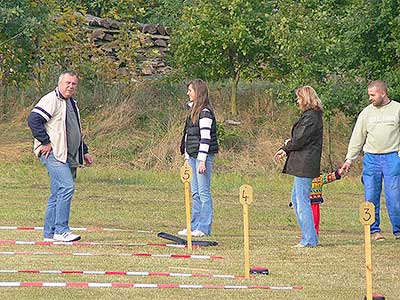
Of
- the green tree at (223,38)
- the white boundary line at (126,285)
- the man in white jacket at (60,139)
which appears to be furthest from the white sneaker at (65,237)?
the green tree at (223,38)

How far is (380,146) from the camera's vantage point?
13.5 meters

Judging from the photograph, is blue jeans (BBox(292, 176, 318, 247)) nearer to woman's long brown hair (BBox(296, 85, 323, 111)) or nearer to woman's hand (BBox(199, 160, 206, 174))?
woman's long brown hair (BBox(296, 85, 323, 111))

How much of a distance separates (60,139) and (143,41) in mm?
15504

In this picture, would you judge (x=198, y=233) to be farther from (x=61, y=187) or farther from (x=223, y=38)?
(x=223, y=38)

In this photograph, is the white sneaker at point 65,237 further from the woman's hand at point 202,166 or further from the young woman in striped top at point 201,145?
the woman's hand at point 202,166

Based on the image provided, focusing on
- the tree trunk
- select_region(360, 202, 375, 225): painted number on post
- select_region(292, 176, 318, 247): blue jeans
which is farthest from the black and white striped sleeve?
the tree trunk

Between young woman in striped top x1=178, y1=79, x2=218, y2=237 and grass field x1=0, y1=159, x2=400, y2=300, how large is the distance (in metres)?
0.35

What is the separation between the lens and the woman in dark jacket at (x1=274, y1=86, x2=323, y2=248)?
42.0ft

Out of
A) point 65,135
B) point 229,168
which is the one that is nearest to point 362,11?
point 229,168

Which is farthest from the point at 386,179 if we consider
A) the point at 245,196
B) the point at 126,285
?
the point at 126,285

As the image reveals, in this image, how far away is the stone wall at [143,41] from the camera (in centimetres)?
2834

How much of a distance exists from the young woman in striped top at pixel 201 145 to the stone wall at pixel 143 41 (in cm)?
1415

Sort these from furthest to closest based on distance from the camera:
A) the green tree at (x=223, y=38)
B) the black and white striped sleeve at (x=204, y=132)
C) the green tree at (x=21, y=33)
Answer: the green tree at (x=223, y=38) < the green tree at (x=21, y=33) < the black and white striped sleeve at (x=204, y=132)

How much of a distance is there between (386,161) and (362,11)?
731cm
